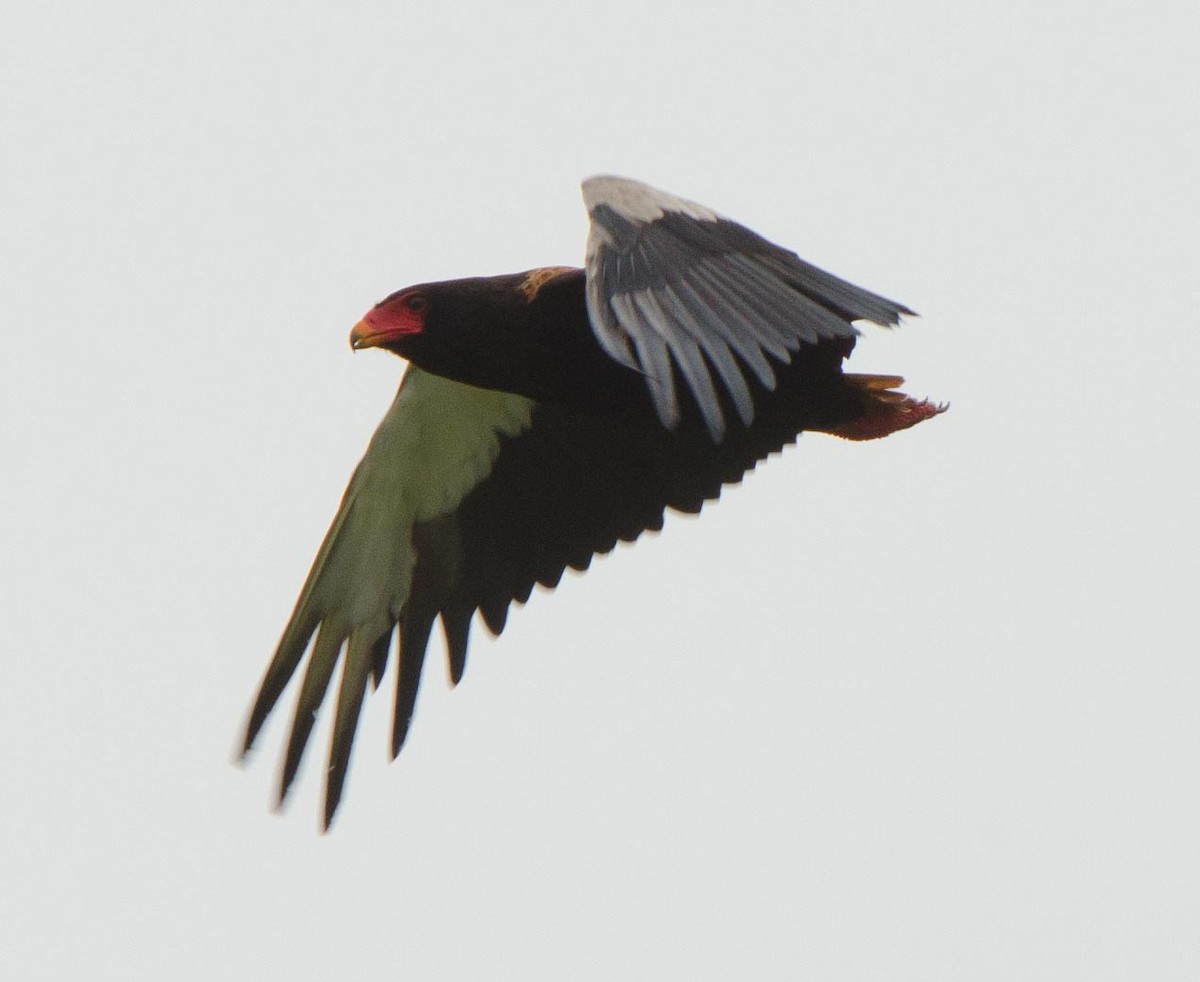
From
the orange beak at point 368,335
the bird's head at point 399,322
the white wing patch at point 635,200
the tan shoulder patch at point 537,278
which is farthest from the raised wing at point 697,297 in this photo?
the orange beak at point 368,335

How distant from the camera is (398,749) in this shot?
24.5 ft

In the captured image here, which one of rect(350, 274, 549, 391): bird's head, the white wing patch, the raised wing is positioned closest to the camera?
the raised wing

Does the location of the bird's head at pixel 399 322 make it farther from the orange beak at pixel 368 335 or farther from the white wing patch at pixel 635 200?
the white wing patch at pixel 635 200

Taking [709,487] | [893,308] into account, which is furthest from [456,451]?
[893,308]

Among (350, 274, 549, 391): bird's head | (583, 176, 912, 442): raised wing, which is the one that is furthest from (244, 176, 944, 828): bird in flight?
(583, 176, 912, 442): raised wing

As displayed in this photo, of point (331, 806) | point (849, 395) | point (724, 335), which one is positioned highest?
point (849, 395)

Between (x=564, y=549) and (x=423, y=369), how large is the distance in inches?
37.5

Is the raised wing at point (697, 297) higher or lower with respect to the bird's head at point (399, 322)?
lower

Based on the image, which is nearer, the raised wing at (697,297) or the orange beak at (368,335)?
the raised wing at (697,297)

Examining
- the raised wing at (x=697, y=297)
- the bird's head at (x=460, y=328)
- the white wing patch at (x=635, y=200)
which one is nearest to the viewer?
the raised wing at (x=697, y=297)

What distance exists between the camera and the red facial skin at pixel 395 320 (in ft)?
22.2

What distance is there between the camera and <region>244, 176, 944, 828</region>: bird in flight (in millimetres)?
6695

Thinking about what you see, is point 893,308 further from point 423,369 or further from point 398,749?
point 398,749

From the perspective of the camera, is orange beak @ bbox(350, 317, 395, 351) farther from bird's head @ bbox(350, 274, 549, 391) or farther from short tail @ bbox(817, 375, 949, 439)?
short tail @ bbox(817, 375, 949, 439)
